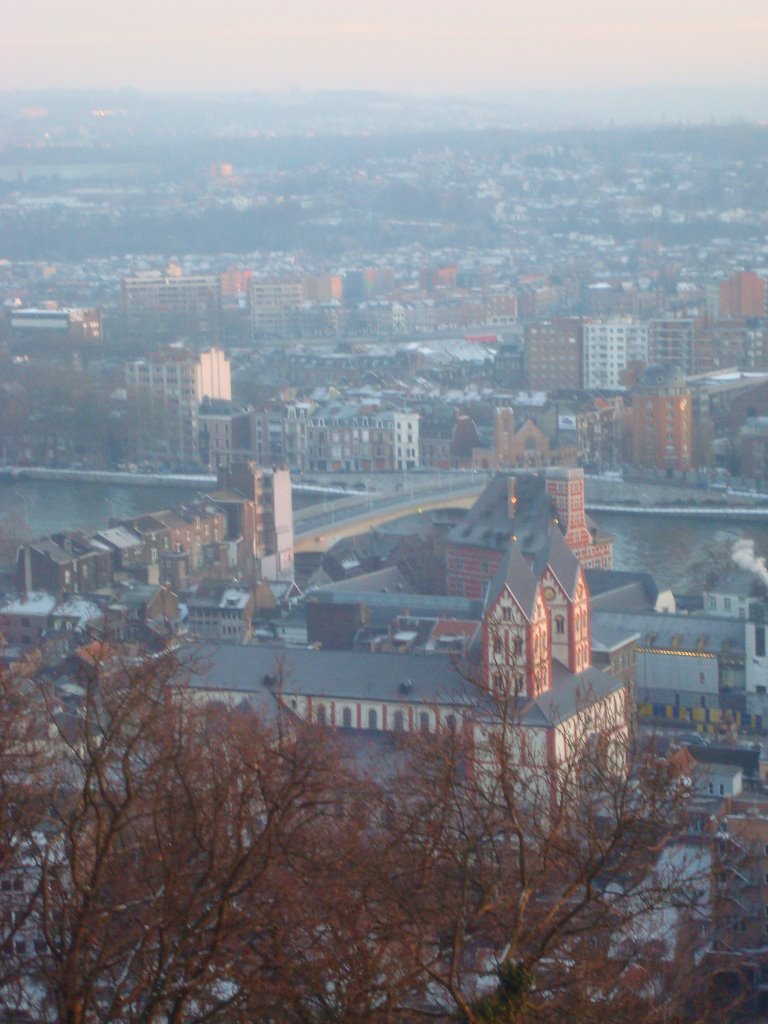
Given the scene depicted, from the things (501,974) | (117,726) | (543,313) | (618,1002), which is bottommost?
(543,313)

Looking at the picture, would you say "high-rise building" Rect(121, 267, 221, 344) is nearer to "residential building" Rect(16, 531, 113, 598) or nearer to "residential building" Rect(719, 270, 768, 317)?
"residential building" Rect(719, 270, 768, 317)

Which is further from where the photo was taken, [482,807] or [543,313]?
[543,313]

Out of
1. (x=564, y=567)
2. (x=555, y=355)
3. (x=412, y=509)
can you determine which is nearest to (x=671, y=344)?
(x=555, y=355)

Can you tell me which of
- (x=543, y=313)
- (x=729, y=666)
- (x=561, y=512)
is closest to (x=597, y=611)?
(x=729, y=666)

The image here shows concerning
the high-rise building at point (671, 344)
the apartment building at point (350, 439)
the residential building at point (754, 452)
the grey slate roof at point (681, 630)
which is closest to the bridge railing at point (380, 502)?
the apartment building at point (350, 439)

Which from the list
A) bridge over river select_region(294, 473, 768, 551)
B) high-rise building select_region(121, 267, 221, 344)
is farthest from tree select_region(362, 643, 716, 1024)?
high-rise building select_region(121, 267, 221, 344)

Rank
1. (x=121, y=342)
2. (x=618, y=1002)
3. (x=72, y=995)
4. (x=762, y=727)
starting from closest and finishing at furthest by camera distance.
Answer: (x=72, y=995)
(x=618, y=1002)
(x=762, y=727)
(x=121, y=342)

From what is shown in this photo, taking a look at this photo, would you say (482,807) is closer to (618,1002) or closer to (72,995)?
(618,1002)
